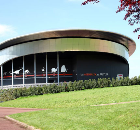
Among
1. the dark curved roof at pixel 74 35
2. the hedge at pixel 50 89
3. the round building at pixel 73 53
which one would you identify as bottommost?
the hedge at pixel 50 89

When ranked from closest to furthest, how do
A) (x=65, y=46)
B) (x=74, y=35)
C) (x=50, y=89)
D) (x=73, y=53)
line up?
(x=50, y=89), (x=65, y=46), (x=74, y=35), (x=73, y=53)

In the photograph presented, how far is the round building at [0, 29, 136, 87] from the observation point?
1226 inches

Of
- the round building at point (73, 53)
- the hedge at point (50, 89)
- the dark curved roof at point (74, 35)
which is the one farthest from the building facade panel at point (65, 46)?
the hedge at point (50, 89)

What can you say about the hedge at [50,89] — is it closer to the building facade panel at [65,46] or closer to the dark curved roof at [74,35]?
the building facade panel at [65,46]

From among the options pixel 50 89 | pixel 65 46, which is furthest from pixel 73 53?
pixel 50 89

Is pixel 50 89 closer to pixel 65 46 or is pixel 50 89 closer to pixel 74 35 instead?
pixel 65 46

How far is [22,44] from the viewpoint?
33.9m

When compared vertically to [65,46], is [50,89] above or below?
below

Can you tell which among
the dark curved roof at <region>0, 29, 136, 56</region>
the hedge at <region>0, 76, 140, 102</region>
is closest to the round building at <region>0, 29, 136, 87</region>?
the dark curved roof at <region>0, 29, 136, 56</region>

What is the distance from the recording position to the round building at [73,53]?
31141 millimetres

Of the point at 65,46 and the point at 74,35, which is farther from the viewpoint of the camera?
the point at 74,35

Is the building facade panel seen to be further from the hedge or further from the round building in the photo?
the hedge

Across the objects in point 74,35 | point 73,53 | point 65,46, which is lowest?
point 73,53

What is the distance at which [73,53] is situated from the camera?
3406 cm
